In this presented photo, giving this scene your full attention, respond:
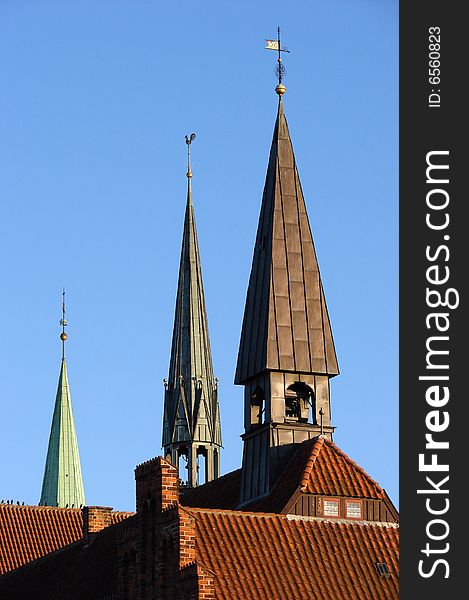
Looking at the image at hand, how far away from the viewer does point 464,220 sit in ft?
109

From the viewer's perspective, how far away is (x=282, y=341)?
6512 centimetres

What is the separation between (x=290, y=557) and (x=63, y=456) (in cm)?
6060

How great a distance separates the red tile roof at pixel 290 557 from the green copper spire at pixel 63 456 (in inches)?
2241

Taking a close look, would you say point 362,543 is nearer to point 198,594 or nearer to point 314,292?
point 198,594

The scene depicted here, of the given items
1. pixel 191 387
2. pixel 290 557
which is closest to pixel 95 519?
pixel 290 557

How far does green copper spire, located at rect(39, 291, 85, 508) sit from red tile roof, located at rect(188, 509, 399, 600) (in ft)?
187

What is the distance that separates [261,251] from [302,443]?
324 inches

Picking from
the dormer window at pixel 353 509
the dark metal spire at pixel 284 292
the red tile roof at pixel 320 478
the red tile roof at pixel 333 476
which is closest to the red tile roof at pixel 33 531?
the dark metal spire at pixel 284 292

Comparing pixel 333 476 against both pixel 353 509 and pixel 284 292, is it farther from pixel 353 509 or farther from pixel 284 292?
pixel 284 292

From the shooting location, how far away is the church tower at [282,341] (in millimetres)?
64250

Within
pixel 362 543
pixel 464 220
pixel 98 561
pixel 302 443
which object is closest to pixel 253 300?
pixel 302 443

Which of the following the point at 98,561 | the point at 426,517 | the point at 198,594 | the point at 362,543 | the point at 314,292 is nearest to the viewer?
the point at 426,517

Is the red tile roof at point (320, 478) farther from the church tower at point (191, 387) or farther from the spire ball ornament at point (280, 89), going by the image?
the church tower at point (191, 387)

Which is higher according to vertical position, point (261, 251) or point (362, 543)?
point (261, 251)
